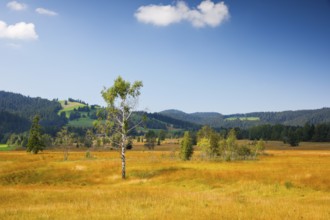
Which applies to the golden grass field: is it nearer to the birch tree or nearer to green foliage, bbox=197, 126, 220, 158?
the birch tree

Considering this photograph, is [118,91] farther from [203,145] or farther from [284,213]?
[203,145]

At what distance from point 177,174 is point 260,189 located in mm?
14443

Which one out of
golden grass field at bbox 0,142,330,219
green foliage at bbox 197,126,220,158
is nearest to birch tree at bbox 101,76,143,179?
golden grass field at bbox 0,142,330,219

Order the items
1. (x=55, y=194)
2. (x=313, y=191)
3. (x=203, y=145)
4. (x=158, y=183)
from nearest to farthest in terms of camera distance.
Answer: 1. (x=55, y=194)
2. (x=313, y=191)
3. (x=158, y=183)
4. (x=203, y=145)

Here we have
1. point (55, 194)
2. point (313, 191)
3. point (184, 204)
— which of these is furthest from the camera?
point (313, 191)

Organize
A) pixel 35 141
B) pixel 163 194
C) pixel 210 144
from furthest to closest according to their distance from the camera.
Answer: pixel 35 141
pixel 210 144
pixel 163 194

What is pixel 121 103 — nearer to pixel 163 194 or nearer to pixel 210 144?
pixel 163 194

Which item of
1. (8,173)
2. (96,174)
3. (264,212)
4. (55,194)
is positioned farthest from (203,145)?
(264,212)

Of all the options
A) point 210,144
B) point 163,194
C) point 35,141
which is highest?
point 210,144

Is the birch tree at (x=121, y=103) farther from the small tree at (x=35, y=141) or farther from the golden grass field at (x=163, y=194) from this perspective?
the small tree at (x=35, y=141)

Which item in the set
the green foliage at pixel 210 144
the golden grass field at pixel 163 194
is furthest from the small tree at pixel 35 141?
the golden grass field at pixel 163 194

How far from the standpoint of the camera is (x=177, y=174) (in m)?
45.1

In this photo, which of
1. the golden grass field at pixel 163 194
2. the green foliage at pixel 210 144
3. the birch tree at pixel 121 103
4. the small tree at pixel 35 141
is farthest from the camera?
the small tree at pixel 35 141

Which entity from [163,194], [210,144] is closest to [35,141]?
[210,144]
